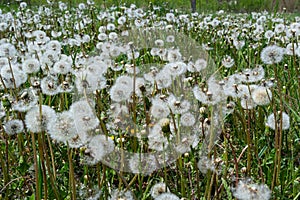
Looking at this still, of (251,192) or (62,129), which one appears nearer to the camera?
(251,192)

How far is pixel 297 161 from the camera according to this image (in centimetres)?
171

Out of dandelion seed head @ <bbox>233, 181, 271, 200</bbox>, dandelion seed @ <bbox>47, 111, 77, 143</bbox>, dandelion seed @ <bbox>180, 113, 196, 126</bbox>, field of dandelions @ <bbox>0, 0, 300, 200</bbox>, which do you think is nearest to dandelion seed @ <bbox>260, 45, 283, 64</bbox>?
field of dandelions @ <bbox>0, 0, 300, 200</bbox>

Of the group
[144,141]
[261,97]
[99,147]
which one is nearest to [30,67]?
[144,141]

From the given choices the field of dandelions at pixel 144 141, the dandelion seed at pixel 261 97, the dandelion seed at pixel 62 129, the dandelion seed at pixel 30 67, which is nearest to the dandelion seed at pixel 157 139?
the field of dandelions at pixel 144 141

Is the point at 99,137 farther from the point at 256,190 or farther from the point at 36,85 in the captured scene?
the point at 256,190

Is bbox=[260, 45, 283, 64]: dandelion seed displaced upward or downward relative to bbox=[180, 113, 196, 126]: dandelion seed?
upward

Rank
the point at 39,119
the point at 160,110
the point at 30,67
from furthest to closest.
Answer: the point at 30,67
the point at 160,110
the point at 39,119

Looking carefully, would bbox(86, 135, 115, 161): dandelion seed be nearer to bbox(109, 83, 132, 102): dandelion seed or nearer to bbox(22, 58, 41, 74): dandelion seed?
bbox(109, 83, 132, 102): dandelion seed

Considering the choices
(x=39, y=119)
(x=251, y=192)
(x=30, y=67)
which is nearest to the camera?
(x=251, y=192)

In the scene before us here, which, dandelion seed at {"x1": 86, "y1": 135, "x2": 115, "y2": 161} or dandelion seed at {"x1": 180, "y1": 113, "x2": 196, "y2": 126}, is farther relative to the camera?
dandelion seed at {"x1": 180, "y1": 113, "x2": 196, "y2": 126}

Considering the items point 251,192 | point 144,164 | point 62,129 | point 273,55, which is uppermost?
point 273,55

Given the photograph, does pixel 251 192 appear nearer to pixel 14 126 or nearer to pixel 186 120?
pixel 186 120

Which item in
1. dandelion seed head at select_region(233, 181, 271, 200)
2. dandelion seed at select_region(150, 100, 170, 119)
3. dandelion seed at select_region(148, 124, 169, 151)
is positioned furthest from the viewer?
dandelion seed at select_region(150, 100, 170, 119)

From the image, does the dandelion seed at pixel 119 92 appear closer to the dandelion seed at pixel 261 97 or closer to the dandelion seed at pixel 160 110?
the dandelion seed at pixel 160 110
